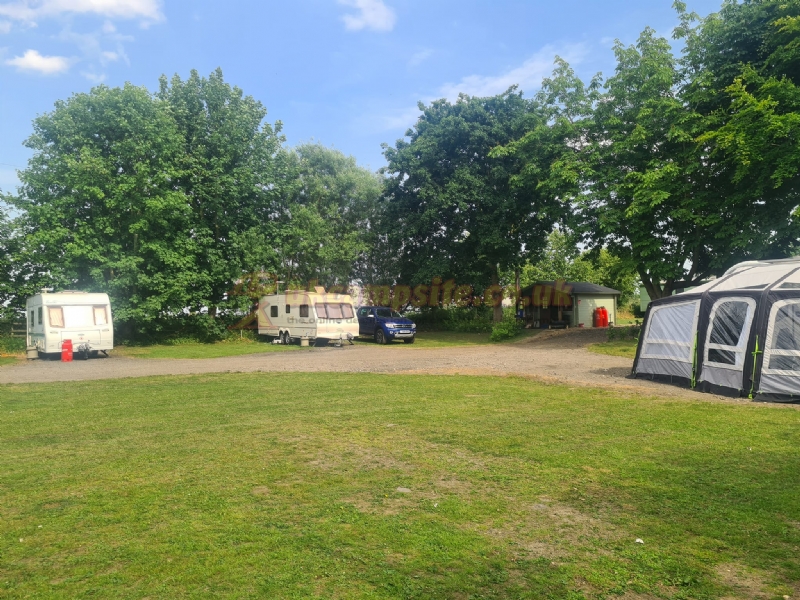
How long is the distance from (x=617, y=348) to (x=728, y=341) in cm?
885

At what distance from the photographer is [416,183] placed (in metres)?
29.6

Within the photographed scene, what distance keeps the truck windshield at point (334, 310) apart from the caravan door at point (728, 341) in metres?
15.9

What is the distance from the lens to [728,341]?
10.3m

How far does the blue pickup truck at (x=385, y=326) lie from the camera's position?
84.2 feet

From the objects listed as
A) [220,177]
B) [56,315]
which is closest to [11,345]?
[56,315]

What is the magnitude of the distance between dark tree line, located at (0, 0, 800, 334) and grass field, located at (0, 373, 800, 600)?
1358cm

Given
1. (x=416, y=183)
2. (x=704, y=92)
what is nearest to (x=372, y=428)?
(x=704, y=92)

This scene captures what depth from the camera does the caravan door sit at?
9930 mm

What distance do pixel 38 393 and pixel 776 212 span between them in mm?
22310

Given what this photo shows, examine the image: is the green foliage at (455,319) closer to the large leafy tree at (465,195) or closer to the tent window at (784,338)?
the large leafy tree at (465,195)

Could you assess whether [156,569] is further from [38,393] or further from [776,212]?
[776,212]

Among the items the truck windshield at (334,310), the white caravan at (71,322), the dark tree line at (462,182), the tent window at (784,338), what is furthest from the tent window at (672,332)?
Result: the white caravan at (71,322)

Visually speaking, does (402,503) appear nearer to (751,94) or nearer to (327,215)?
(751,94)

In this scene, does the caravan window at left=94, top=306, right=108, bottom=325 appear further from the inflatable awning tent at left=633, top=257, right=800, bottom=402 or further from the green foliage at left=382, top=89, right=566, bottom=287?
the inflatable awning tent at left=633, top=257, right=800, bottom=402
